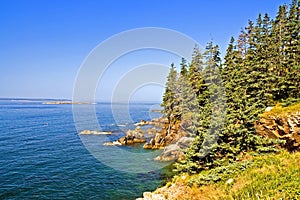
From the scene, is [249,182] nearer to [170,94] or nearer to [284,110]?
[284,110]

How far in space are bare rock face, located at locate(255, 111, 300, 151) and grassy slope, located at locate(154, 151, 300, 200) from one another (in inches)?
105

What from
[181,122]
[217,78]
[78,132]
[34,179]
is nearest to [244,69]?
[217,78]

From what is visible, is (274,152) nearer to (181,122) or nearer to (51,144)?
(181,122)

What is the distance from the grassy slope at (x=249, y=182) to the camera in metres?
10.4

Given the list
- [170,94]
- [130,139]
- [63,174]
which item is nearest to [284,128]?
[63,174]

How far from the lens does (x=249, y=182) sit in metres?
13.1

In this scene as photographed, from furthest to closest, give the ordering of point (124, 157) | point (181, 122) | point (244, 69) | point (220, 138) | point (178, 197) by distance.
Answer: point (181, 122), point (124, 157), point (244, 69), point (220, 138), point (178, 197)

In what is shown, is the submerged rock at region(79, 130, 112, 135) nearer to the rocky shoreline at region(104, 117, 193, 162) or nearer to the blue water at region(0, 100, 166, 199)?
the rocky shoreline at region(104, 117, 193, 162)

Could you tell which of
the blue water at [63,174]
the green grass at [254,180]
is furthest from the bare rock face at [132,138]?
the green grass at [254,180]

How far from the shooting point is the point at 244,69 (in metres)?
31.2

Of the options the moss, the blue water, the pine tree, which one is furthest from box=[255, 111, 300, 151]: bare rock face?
the pine tree

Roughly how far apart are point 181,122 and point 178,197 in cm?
2446

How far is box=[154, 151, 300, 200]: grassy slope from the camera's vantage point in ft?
34.0

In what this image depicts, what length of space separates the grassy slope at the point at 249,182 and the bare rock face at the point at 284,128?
2.67 m
